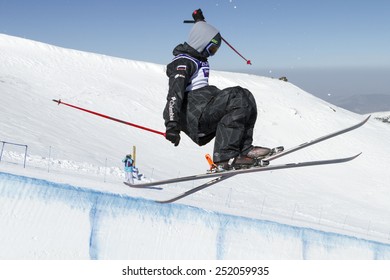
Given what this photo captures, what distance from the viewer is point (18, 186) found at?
16.7ft

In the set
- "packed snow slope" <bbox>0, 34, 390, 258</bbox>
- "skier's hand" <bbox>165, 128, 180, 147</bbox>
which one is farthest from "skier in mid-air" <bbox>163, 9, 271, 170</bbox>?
"packed snow slope" <bbox>0, 34, 390, 258</bbox>

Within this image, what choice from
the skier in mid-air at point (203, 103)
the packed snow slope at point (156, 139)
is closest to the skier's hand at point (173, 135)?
the skier in mid-air at point (203, 103)

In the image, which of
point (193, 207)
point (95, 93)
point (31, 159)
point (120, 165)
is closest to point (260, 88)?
point (95, 93)

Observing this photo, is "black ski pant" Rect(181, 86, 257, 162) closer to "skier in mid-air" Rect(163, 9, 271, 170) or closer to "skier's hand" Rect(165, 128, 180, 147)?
"skier in mid-air" Rect(163, 9, 271, 170)

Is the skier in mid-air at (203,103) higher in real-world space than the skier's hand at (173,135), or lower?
higher

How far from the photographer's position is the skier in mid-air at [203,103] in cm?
454

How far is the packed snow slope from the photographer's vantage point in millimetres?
16047

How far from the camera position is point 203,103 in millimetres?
4664

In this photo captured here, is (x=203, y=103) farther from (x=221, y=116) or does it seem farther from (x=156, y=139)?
(x=156, y=139)

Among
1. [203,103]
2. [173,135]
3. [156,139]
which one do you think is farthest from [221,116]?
[156,139]

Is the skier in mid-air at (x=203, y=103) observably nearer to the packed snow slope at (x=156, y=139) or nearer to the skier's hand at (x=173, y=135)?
the skier's hand at (x=173, y=135)

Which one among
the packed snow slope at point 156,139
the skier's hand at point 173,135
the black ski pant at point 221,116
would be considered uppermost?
the packed snow slope at point 156,139

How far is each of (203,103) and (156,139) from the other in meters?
22.6

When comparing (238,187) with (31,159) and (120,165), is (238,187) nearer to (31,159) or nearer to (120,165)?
(120,165)
